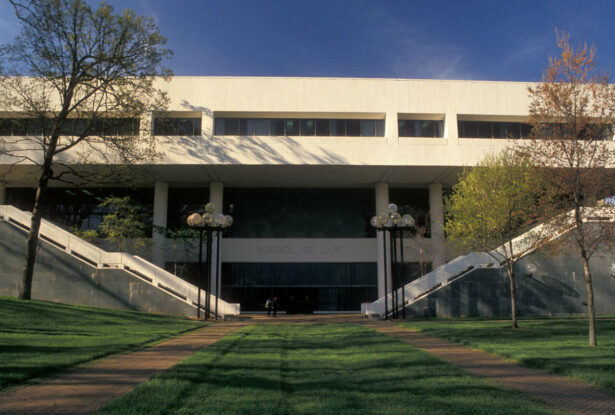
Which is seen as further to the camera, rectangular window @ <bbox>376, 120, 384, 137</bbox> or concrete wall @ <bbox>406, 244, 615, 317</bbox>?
rectangular window @ <bbox>376, 120, 384, 137</bbox>

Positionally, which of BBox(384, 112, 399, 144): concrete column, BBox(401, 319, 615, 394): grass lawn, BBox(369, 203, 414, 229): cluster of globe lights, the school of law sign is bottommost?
BBox(401, 319, 615, 394): grass lawn

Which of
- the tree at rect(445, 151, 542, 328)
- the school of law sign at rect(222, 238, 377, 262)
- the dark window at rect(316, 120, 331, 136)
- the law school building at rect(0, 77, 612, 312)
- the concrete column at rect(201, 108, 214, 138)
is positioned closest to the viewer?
the tree at rect(445, 151, 542, 328)

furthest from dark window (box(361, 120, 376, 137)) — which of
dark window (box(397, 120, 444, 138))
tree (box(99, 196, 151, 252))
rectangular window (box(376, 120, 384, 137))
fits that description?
tree (box(99, 196, 151, 252))

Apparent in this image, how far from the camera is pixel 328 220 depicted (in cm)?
3681

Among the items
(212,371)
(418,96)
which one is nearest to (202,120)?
(418,96)

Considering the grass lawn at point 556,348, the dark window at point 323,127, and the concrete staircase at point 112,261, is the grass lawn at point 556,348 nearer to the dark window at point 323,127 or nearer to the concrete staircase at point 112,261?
the concrete staircase at point 112,261

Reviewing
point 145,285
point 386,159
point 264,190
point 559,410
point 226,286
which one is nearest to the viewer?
point 559,410

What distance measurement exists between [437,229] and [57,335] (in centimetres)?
2588

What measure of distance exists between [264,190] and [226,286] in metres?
8.31

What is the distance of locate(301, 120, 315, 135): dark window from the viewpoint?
32.5 m

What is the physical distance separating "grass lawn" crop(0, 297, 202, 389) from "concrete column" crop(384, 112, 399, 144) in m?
19.1

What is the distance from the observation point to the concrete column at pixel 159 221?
106 ft

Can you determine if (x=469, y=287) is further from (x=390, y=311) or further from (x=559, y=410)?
(x=559, y=410)

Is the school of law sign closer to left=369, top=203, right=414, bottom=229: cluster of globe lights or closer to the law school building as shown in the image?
the law school building
